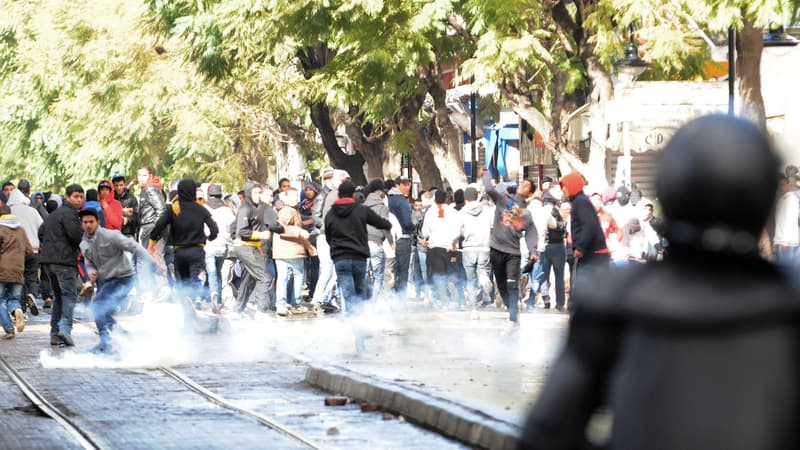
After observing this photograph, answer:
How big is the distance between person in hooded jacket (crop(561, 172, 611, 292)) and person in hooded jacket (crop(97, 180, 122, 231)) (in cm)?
853

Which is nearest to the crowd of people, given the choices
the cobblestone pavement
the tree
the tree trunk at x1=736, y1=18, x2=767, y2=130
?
the cobblestone pavement

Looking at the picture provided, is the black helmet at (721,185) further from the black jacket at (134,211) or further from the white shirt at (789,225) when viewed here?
the black jacket at (134,211)

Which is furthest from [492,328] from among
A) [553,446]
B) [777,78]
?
[553,446]

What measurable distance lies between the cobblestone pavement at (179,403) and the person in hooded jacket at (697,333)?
23.2 feet

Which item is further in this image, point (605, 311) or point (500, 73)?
point (500, 73)

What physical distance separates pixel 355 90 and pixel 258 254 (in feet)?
20.8

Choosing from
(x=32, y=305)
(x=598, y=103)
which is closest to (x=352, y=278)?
(x=32, y=305)

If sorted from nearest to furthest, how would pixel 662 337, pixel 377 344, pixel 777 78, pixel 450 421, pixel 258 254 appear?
pixel 662 337, pixel 450 421, pixel 377 344, pixel 258 254, pixel 777 78

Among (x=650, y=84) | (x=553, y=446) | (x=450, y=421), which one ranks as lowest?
(x=450, y=421)

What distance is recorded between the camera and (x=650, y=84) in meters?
23.8

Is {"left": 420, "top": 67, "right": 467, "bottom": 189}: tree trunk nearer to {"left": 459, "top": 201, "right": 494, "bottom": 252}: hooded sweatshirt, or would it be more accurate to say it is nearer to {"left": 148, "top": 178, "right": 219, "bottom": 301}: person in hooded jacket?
{"left": 459, "top": 201, "right": 494, "bottom": 252}: hooded sweatshirt

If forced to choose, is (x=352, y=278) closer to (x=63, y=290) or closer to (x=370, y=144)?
(x=63, y=290)

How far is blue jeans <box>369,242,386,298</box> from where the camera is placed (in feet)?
70.4

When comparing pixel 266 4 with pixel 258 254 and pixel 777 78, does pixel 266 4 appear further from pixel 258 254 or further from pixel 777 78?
pixel 777 78
